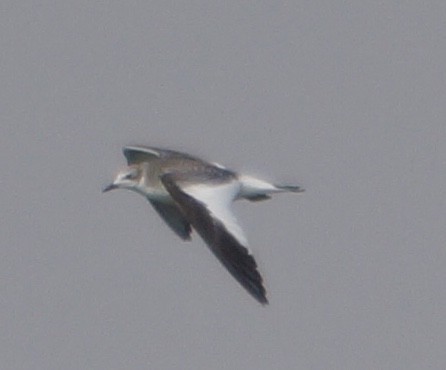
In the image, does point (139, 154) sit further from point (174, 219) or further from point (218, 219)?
point (218, 219)

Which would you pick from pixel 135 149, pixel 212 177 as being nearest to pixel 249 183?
pixel 212 177

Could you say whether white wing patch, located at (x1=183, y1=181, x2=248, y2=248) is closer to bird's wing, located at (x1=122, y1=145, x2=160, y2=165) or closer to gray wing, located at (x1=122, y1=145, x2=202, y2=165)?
gray wing, located at (x1=122, y1=145, x2=202, y2=165)

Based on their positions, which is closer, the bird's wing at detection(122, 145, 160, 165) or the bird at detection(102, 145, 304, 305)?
the bird at detection(102, 145, 304, 305)

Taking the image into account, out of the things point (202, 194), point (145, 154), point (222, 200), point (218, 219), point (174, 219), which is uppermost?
point (145, 154)

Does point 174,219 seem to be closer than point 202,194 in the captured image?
No

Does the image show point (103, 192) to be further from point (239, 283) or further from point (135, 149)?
point (239, 283)

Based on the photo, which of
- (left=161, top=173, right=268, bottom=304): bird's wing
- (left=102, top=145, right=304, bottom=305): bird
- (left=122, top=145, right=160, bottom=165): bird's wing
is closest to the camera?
(left=161, top=173, right=268, bottom=304): bird's wing

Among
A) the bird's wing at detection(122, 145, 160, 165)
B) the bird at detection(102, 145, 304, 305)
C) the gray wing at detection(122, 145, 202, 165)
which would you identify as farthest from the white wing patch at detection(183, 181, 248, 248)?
the bird's wing at detection(122, 145, 160, 165)

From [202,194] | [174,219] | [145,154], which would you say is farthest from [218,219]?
[174,219]
